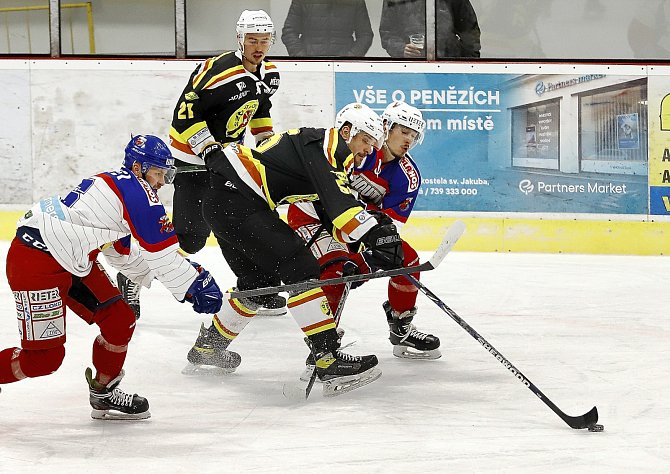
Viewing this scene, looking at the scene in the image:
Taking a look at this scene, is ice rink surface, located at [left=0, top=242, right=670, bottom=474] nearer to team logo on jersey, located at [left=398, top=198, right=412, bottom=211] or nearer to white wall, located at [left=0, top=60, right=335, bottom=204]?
team logo on jersey, located at [left=398, top=198, right=412, bottom=211]

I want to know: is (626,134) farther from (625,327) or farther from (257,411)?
(257,411)

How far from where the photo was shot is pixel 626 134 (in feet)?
20.1

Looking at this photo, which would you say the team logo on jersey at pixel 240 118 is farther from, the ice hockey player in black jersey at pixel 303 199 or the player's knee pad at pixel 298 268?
the player's knee pad at pixel 298 268

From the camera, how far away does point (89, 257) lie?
2.83 m

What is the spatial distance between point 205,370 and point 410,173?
986mm

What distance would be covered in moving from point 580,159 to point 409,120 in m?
2.79

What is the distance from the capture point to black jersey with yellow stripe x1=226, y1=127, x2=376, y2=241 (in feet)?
10.4

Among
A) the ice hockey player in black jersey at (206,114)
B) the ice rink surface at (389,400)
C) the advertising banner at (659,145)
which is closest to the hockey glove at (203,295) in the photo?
the ice rink surface at (389,400)

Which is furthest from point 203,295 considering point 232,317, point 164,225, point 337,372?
point 232,317

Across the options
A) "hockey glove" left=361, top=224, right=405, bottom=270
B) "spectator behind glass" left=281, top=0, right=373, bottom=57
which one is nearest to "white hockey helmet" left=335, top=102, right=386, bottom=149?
"hockey glove" left=361, top=224, right=405, bottom=270

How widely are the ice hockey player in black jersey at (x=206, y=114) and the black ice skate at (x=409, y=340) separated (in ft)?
3.20

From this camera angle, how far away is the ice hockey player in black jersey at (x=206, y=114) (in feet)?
14.4

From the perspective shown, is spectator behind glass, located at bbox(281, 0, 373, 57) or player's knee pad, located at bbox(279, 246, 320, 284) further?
spectator behind glass, located at bbox(281, 0, 373, 57)

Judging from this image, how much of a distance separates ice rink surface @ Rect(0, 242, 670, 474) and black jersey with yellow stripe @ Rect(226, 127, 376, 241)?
555mm
